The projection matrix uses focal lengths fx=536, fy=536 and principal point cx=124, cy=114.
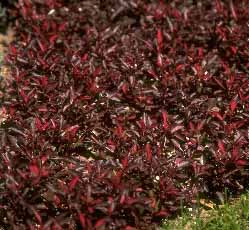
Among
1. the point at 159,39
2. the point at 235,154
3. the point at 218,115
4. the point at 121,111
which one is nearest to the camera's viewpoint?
the point at 235,154

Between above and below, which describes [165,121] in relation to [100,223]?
above

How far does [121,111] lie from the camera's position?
491 cm

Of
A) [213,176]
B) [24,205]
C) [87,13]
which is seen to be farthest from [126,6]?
[24,205]

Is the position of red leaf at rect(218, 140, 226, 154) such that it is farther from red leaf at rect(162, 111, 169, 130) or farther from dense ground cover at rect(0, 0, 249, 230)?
red leaf at rect(162, 111, 169, 130)

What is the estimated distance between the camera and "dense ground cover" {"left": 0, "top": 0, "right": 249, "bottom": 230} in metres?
4.06

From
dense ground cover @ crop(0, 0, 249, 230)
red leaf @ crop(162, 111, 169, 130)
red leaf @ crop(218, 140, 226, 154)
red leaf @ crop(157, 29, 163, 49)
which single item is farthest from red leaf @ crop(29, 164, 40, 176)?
red leaf @ crop(157, 29, 163, 49)

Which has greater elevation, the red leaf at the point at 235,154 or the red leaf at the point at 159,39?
the red leaf at the point at 159,39

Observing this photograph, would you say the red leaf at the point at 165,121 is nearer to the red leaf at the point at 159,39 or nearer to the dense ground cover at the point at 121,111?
the dense ground cover at the point at 121,111

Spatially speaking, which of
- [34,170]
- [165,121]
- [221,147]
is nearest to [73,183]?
[34,170]

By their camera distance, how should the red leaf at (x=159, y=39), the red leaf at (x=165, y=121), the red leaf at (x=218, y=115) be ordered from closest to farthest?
the red leaf at (x=165, y=121) → the red leaf at (x=218, y=115) → the red leaf at (x=159, y=39)

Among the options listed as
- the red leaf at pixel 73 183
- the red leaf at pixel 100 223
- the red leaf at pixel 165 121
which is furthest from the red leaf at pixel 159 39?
the red leaf at pixel 100 223

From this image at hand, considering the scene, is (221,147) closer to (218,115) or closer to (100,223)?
(218,115)

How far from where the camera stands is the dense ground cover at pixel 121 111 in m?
4.06

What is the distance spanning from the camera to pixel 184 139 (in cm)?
466
